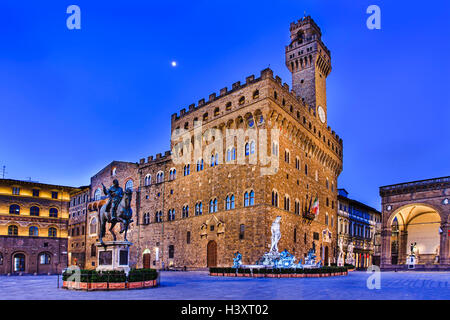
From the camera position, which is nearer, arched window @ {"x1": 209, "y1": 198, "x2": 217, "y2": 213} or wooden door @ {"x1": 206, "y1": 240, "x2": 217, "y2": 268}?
wooden door @ {"x1": 206, "y1": 240, "x2": 217, "y2": 268}

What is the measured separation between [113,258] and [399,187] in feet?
139

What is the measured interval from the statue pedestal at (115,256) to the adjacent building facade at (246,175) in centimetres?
1756

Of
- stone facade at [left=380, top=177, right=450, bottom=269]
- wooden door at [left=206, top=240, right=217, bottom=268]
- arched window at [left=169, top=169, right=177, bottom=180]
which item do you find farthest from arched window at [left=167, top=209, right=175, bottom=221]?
stone facade at [left=380, top=177, right=450, bottom=269]

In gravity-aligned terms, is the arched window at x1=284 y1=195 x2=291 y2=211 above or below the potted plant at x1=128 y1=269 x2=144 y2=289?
above

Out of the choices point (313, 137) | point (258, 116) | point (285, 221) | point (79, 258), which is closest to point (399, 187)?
point (313, 137)

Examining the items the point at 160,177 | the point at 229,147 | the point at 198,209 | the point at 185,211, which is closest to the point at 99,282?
the point at 229,147

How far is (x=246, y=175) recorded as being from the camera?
37156mm

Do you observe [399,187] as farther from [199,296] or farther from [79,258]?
[79,258]

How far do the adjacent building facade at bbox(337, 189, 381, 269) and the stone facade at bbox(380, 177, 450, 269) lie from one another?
528 cm

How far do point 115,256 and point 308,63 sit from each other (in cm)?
3820

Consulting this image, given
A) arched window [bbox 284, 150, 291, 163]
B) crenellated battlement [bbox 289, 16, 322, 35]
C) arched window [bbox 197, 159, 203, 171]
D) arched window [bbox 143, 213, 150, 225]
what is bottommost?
arched window [bbox 143, 213, 150, 225]

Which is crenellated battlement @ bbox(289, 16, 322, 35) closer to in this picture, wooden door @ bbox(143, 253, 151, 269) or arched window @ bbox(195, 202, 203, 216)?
arched window @ bbox(195, 202, 203, 216)

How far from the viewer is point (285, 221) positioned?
3794 centimetres

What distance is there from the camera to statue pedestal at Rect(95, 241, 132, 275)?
742 inches
